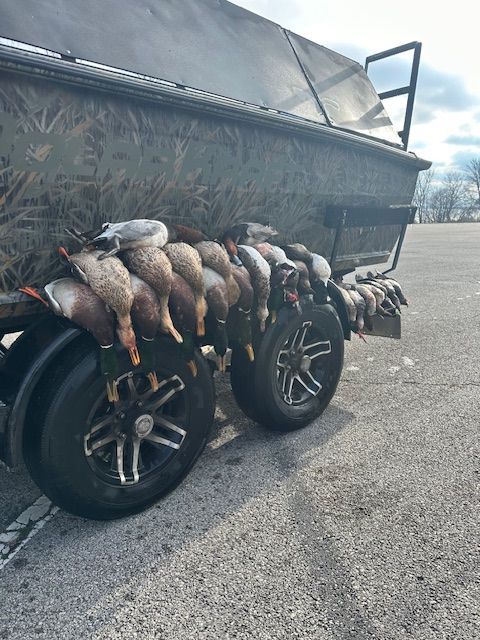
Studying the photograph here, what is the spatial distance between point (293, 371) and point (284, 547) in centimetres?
136

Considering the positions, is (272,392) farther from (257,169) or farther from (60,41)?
(60,41)

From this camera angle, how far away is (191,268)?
2.47 metres

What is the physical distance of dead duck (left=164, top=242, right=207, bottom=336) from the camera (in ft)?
8.09

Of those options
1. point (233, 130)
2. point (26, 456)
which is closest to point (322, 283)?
point (233, 130)

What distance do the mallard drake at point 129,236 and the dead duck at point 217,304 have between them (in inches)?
13.8

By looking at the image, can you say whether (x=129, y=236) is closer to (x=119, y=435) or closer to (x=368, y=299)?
(x=119, y=435)

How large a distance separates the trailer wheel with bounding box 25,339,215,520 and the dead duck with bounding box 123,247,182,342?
0.17 meters

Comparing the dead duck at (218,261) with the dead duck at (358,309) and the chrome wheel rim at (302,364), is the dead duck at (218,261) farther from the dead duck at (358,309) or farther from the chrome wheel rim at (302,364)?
the dead duck at (358,309)

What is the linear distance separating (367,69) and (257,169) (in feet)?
9.39

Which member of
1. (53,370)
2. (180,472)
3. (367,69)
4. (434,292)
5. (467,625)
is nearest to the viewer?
(467,625)

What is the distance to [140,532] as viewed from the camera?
244cm

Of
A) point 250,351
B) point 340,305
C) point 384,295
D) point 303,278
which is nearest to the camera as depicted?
point 250,351

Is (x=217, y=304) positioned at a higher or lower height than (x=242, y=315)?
higher

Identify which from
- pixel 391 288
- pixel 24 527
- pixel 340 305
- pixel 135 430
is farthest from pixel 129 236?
pixel 391 288
